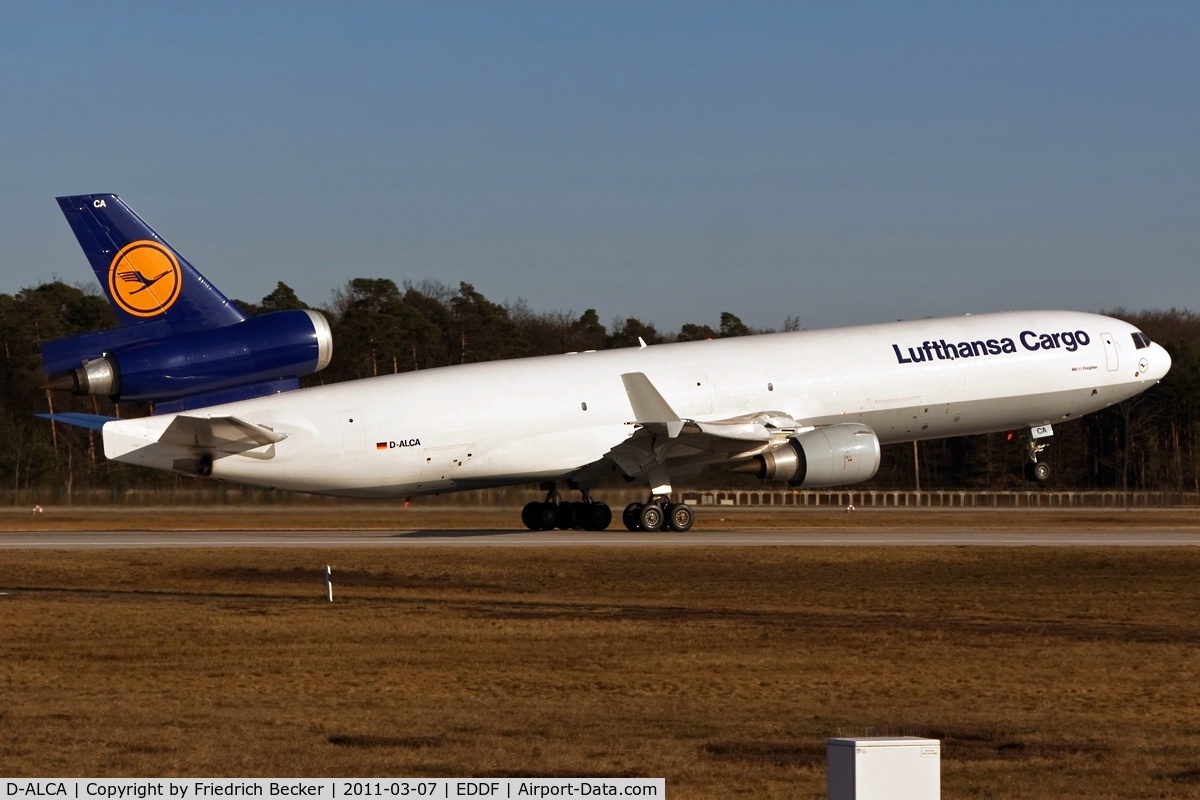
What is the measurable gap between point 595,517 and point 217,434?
10730mm

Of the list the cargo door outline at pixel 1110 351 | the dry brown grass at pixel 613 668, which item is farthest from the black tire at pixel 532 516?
the cargo door outline at pixel 1110 351

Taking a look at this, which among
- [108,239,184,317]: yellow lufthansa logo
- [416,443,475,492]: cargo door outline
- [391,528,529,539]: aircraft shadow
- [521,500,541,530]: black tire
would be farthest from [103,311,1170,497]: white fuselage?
[108,239,184,317]: yellow lufthansa logo

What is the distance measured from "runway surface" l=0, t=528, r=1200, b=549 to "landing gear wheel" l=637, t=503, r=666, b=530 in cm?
59

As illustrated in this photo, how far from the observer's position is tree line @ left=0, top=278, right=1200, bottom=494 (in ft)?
235

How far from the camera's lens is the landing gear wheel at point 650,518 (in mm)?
38750

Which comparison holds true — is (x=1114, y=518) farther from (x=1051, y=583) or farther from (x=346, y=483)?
(x=346, y=483)

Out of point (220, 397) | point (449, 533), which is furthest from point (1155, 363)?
point (220, 397)

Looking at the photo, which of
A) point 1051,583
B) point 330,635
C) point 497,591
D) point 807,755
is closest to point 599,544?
point 497,591

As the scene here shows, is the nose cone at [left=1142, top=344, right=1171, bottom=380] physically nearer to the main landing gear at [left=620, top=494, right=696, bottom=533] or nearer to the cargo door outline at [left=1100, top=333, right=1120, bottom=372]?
the cargo door outline at [left=1100, top=333, right=1120, bottom=372]

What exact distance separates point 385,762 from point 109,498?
43.9m

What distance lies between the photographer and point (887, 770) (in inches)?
249

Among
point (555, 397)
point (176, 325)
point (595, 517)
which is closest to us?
point (176, 325)

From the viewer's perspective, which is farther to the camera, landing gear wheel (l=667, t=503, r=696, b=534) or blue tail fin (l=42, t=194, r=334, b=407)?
landing gear wheel (l=667, t=503, r=696, b=534)

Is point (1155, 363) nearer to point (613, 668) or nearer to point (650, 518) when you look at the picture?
point (650, 518)
